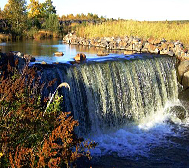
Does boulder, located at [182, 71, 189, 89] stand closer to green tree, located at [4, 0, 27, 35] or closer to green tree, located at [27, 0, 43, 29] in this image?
green tree, located at [4, 0, 27, 35]

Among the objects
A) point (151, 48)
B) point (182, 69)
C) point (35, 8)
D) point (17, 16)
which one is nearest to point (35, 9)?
point (35, 8)

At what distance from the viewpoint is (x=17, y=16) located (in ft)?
95.4

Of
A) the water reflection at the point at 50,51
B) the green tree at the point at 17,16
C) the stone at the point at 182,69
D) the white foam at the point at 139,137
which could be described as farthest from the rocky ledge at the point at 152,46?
the green tree at the point at 17,16

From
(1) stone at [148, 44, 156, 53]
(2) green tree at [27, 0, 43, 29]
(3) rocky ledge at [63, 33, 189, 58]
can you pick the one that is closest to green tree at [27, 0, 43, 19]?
(2) green tree at [27, 0, 43, 29]

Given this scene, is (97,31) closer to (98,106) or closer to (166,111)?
(166,111)

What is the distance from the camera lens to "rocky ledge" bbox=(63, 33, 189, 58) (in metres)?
13.7

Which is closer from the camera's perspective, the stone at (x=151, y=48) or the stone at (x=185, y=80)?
the stone at (x=185, y=80)

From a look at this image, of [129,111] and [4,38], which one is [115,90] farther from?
[4,38]

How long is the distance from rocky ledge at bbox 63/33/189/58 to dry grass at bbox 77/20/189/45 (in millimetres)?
708

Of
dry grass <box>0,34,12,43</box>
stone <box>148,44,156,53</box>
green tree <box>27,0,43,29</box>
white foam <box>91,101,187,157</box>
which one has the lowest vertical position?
white foam <box>91,101,187,157</box>

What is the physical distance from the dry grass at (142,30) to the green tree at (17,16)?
8.74 m

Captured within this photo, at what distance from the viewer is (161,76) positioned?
37.0 ft

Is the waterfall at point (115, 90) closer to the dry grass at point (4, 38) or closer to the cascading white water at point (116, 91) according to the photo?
the cascading white water at point (116, 91)

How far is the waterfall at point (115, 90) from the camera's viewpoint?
8.38 m
